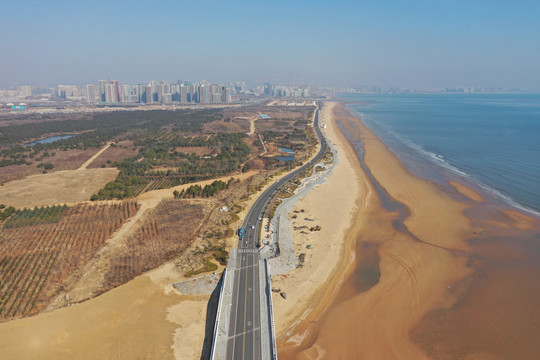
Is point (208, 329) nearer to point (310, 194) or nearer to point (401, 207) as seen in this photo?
point (310, 194)

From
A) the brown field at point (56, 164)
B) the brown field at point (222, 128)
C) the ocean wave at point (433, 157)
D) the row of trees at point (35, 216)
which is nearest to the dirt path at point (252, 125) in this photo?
the brown field at point (222, 128)

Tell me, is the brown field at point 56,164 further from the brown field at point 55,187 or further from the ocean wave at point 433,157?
the ocean wave at point 433,157

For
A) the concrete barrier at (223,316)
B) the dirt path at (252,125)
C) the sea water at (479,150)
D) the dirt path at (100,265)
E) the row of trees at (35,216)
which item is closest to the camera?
the concrete barrier at (223,316)

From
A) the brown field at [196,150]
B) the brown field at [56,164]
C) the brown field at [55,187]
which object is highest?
the brown field at [196,150]

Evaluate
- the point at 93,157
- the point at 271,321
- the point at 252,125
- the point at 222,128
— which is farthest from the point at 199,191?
the point at 252,125

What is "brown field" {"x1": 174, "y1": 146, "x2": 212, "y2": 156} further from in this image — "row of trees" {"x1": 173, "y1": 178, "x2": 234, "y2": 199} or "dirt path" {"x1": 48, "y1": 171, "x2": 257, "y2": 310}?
"dirt path" {"x1": 48, "y1": 171, "x2": 257, "y2": 310}

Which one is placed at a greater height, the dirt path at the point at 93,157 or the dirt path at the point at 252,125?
the dirt path at the point at 252,125

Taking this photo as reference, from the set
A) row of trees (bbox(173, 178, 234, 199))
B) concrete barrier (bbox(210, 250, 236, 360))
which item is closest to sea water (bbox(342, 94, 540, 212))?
row of trees (bbox(173, 178, 234, 199))
